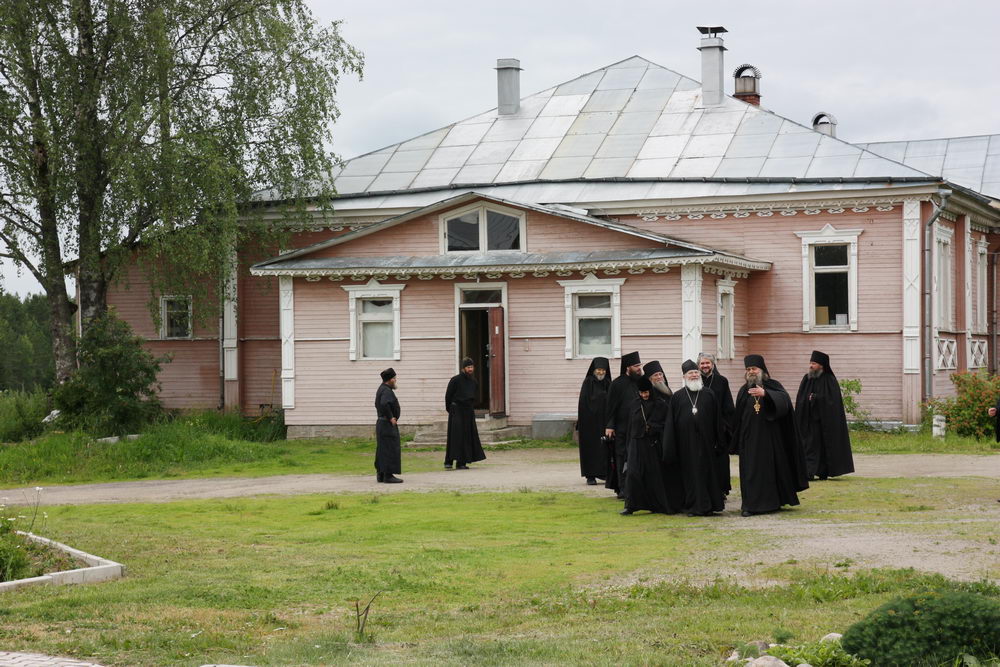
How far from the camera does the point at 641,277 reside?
74.7 ft

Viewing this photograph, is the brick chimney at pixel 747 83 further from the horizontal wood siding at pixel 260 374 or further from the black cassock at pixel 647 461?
the black cassock at pixel 647 461

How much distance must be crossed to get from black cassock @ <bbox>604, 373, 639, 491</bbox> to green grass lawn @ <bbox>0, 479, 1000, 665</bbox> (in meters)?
1.11

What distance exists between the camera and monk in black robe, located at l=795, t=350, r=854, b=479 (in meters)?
16.2

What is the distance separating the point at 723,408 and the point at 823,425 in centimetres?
288

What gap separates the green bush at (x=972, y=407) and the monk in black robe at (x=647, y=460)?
32.9 ft

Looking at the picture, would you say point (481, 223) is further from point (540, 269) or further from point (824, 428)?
point (824, 428)

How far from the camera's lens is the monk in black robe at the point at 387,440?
17094 mm

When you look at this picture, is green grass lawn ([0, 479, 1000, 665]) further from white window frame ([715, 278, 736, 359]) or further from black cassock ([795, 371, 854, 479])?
white window frame ([715, 278, 736, 359])

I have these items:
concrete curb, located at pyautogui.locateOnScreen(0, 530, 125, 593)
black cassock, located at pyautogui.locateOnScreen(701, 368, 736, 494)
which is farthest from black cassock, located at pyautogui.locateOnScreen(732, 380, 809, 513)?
concrete curb, located at pyautogui.locateOnScreen(0, 530, 125, 593)

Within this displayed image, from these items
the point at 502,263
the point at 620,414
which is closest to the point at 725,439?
the point at 620,414

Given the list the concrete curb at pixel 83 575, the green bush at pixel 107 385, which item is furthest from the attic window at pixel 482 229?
the concrete curb at pixel 83 575

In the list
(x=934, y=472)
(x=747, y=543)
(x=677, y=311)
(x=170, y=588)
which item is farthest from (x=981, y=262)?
(x=170, y=588)

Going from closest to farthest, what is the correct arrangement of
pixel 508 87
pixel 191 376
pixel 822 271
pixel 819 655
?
pixel 819 655 → pixel 822 271 → pixel 191 376 → pixel 508 87

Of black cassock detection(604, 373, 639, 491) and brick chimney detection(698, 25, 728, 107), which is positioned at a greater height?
brick chimney detection(698, 25, 728, 107)
